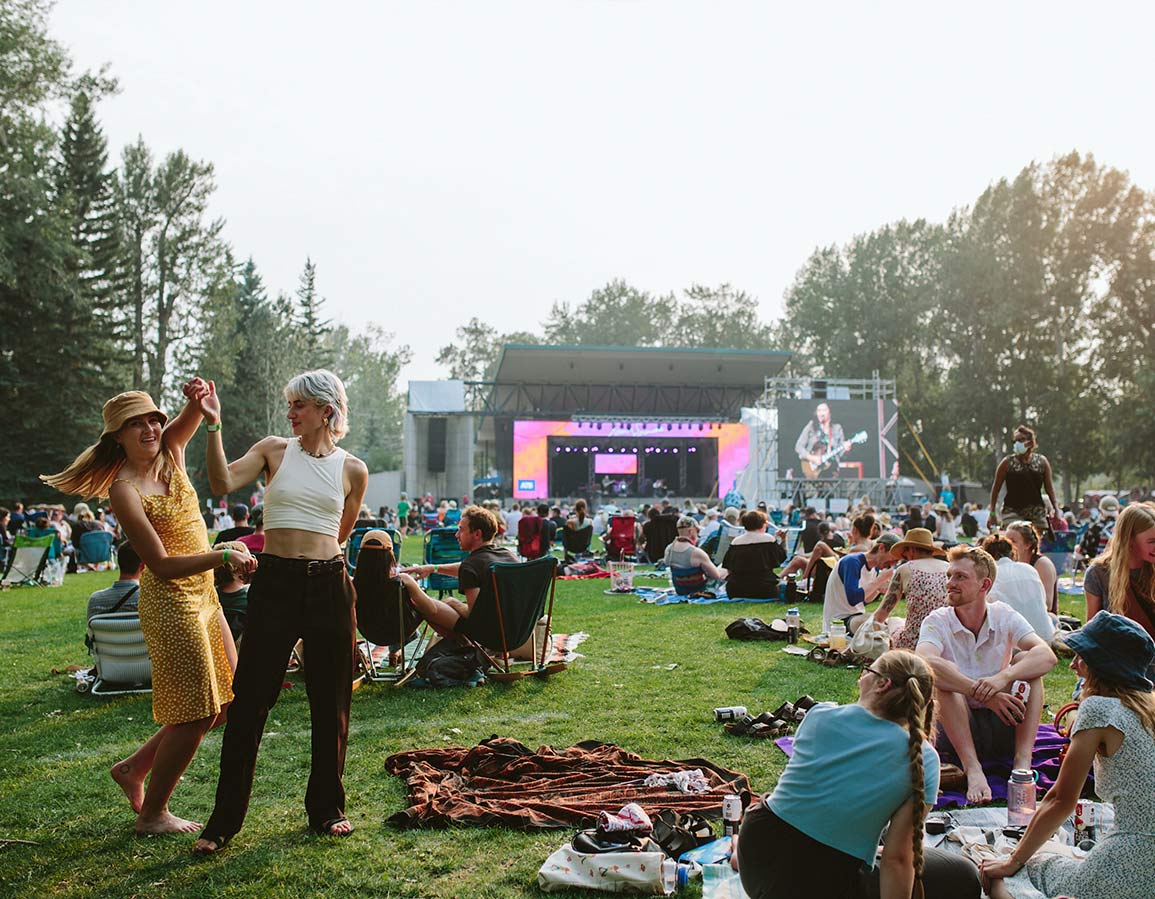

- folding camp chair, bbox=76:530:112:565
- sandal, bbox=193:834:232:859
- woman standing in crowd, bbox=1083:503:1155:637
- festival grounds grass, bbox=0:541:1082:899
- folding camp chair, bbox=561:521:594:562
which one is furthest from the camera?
folding camp chair, bbox=76:530:112:565

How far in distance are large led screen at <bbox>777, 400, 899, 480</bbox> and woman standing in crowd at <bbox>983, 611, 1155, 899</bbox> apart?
966 inches

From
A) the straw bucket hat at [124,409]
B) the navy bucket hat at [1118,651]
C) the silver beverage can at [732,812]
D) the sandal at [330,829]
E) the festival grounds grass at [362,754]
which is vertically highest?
the straw bucket hat at [124,409]

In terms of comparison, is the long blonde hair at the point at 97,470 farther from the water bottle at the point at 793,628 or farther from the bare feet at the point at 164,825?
the water bottle at the point at 793,628

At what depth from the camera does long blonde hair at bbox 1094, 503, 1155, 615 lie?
13.1ft

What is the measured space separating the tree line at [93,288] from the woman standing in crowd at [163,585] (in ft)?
69.1

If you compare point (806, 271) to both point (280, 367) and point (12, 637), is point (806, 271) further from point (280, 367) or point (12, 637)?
point (12, 637)

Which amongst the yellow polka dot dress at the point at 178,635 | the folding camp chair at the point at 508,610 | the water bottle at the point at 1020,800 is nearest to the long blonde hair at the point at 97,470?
the yellow polka dot dress at the point at 178,635

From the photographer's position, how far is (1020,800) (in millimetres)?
3355

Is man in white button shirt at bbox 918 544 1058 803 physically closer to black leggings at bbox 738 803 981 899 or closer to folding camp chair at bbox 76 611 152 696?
black leggings at bbox 738 803 981 899

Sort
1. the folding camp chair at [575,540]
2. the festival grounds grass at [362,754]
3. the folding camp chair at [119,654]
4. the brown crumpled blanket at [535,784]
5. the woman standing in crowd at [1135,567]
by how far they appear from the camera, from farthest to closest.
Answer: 1. the folding camp chair at [575,540]
2. the folding camp chair at [119,654]
3. the woman standing in crowd at [1135,567]
4. the brown crumpled blanket at [535,784]
5. the festival grounds grass at [362,754]

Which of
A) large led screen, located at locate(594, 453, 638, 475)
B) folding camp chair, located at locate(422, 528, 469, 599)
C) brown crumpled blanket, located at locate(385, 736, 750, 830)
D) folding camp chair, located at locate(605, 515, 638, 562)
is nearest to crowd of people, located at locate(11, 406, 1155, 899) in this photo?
brown crumpled blanket, located at locate(385, 736, 750, 830)

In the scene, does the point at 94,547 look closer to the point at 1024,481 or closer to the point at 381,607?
the point at 381,607

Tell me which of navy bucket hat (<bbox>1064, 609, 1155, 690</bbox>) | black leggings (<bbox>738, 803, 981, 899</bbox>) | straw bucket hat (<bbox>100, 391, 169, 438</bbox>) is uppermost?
straw bucket hat (<bbox>100, 391, 169, 438</bbox>)

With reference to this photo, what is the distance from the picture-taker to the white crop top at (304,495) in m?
3.19
